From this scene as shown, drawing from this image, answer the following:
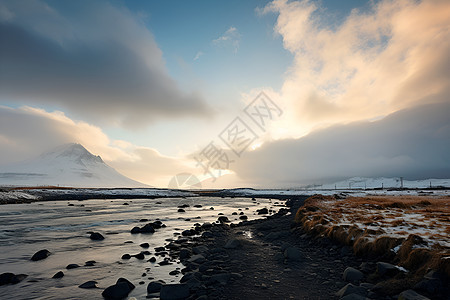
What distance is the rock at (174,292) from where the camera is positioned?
8.78 m

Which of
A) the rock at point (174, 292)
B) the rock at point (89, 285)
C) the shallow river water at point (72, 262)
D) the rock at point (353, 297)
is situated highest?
the rock at point (353, 297)

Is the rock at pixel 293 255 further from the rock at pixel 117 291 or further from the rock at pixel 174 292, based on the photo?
the rock at pixel 117 291

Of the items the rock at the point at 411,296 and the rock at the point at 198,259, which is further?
the rock at the point at 198,259

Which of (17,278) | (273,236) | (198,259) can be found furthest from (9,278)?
(273,236)

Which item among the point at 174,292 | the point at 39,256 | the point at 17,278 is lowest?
the point at 39,256

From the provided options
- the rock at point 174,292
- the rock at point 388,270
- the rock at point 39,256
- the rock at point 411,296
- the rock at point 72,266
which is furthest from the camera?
the rock at point 39,256

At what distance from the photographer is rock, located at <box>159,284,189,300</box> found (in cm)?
878

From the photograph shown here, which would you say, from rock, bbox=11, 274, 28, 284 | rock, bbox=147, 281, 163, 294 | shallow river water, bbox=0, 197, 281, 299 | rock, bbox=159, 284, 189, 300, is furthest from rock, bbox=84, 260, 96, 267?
rock, bbox=159, 284, 189, 300

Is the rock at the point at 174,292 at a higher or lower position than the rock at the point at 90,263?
higher

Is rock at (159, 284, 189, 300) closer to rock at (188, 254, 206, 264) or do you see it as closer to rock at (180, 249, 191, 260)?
rock at (188, 254, 206, 264)

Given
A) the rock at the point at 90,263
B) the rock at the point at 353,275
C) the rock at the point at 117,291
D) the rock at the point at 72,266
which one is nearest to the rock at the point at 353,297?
the rock at the point at 353,275

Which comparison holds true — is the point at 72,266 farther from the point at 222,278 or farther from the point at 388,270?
the point at 388,270

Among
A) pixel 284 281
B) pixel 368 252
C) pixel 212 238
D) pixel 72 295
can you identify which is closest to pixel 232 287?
pixel 284 281

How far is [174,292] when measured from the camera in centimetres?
894
